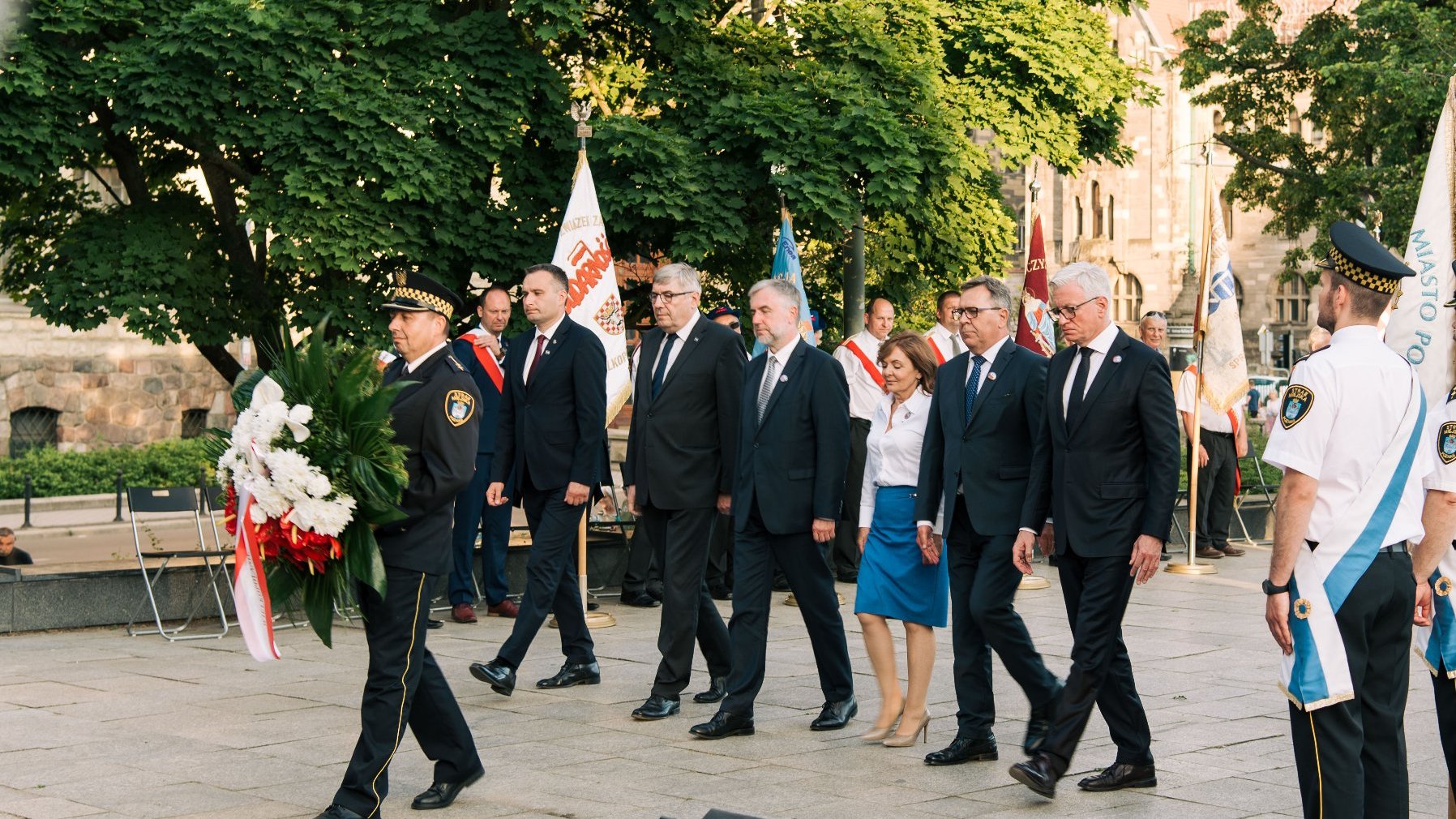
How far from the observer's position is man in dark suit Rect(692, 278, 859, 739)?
27.2 feet

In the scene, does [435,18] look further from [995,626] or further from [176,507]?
[995,626]

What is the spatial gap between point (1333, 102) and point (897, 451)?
31.3 metres

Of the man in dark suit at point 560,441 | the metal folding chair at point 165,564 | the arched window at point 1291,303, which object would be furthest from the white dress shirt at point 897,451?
the arched window at point 1291,303

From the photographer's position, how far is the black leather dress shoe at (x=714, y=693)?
9.14 m

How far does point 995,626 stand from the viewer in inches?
295

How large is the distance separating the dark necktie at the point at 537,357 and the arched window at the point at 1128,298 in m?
78.7

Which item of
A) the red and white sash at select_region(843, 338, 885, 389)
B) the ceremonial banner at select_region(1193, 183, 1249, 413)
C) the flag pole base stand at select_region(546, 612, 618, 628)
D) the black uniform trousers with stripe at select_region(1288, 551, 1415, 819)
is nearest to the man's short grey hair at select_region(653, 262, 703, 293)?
the flag pole base stand at select_region(546, 612, 618, 628)

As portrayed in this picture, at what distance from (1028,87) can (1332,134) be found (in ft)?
70.8

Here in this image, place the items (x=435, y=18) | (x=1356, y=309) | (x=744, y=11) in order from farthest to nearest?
1. (x=744, y=11)
2. (x=435, y=18)
3. (x=1356, y=309)

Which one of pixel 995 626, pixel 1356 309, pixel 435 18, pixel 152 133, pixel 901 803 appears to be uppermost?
pixel 435 18

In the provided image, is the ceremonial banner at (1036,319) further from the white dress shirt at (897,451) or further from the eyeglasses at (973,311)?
the eyeglasses at (973,311)

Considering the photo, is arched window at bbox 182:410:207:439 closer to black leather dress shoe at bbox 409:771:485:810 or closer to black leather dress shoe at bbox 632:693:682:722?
black leather dress shoe at bbox 632:693:682:722

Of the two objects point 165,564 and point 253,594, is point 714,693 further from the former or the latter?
point 165,564

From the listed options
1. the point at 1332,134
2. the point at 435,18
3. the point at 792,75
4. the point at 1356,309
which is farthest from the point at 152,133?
the point at 1332,134
